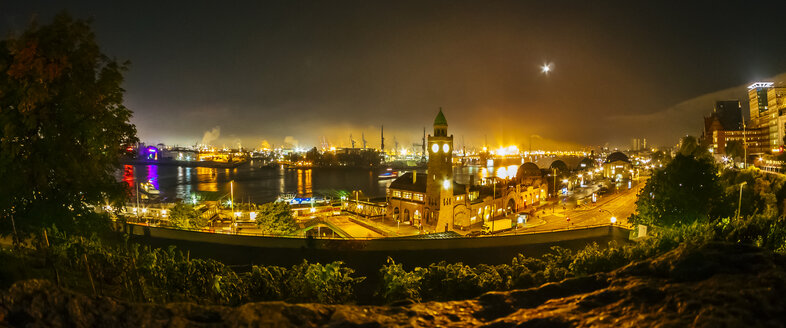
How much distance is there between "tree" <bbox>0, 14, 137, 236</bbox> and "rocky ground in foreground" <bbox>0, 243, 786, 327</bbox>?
368 cm

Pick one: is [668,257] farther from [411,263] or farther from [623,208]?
[623,208]

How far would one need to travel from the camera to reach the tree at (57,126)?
569cm

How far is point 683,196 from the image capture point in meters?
14.7

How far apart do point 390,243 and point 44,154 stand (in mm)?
10654

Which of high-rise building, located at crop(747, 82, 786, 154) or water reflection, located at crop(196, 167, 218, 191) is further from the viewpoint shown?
water reflection, located at crop(196, 167, 218, 191)

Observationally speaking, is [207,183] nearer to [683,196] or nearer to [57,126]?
[57,126]

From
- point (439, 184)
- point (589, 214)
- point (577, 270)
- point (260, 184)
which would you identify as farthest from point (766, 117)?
point (260, 184)

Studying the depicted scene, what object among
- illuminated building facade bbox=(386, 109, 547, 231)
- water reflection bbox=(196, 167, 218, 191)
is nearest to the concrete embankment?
illuminated building facade bbox=(386, 109, 547, 231)

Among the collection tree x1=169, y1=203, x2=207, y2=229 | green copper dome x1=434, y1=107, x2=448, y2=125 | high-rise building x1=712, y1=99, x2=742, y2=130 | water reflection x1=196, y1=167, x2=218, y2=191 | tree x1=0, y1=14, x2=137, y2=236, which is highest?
high-rise building x1=712, y1=99, x2=742, y2=130

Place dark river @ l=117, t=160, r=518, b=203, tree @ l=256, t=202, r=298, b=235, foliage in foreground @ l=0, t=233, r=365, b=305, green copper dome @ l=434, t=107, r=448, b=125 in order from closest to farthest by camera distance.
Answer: foliage in foreground @ l=0, t=233, r=365, b=305
tree @ l=256, t=202, r=298, b=235
green copper dome @ l=434, t=107, r=448, b=125
dark river @ l=117, t=160, r=518, b=203

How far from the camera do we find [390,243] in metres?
14.6

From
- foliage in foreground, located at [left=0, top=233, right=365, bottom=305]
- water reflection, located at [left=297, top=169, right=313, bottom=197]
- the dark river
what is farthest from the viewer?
water reflection, located at [left=297, top=169, right=313, bottom=197]

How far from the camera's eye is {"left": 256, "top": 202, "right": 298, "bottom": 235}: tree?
19.3 m

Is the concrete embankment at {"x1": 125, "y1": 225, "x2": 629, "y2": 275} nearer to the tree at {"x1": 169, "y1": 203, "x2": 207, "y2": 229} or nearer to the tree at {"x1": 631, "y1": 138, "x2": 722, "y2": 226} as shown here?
the tree at {"x1": 169, "y1": 203, "x2": 207, "y2": 229}
